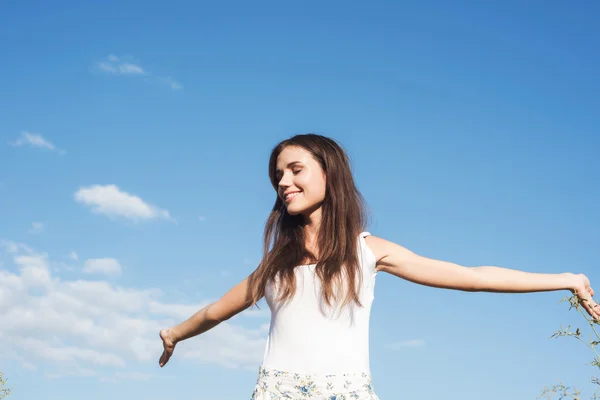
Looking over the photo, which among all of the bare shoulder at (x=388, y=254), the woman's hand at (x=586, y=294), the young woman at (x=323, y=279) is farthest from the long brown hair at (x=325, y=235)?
the woman's hand at (x=586, y=294)

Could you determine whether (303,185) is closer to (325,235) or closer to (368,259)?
(325,235)

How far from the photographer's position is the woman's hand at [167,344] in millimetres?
4727

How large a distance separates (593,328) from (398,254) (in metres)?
1.04

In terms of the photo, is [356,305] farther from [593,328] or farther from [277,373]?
[593,328]

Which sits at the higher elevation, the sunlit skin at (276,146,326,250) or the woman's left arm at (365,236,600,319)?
the sunlit skin at (276,146,326,250)

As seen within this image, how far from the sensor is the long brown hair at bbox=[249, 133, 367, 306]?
383 cm

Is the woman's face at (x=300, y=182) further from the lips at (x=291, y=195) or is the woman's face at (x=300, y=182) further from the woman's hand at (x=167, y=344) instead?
the woman's hand at (x=167, y=344)

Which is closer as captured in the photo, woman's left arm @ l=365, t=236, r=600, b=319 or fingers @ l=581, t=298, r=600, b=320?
fingers @ l=581, t=298, r=600, b=320

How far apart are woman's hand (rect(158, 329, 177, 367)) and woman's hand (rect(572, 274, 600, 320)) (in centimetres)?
254

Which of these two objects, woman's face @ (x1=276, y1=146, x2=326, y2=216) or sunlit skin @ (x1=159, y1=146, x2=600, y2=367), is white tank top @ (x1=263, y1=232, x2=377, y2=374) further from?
woman's face @ (x1=276, y1=146, x2=326, y2=216)

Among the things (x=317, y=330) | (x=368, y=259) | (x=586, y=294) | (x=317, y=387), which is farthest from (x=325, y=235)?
(x=586, y=294)

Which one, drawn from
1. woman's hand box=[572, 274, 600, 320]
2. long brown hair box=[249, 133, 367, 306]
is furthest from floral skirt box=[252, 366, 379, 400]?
woman's hand box=[572, 274, 600, 320]

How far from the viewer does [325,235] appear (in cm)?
404

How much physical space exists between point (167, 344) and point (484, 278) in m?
2.17
